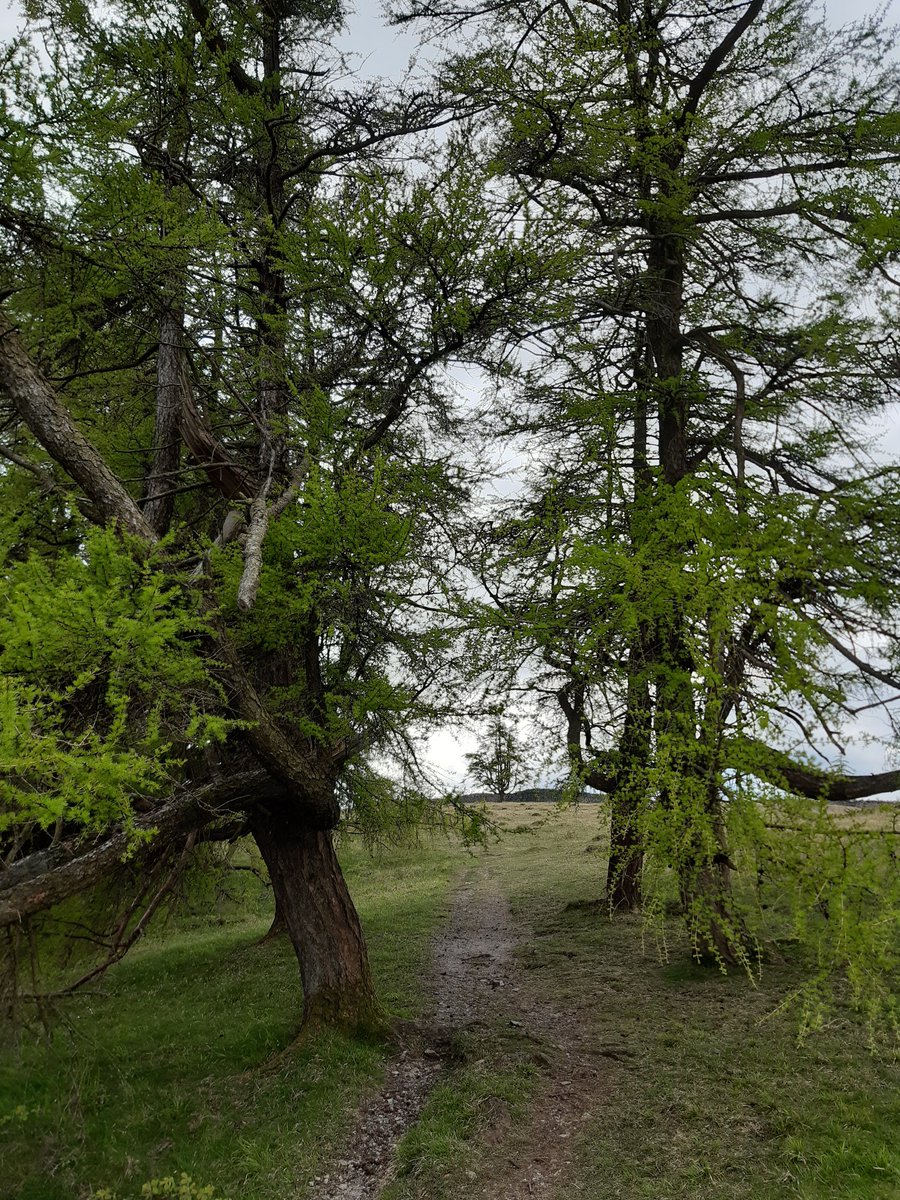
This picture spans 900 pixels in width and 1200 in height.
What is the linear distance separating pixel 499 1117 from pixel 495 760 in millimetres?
3933

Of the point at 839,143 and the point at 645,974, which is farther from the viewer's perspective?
the point at 645,974

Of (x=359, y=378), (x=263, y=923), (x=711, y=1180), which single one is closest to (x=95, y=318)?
(x=359, y=378)

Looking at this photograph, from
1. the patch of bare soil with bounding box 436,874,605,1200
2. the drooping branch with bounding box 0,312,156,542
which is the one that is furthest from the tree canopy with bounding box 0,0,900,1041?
the patch of bare soil with bounding box 436,874,605,1200

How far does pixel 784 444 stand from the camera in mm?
9641

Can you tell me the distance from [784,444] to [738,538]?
4328 millimetres

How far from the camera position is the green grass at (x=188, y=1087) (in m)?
6.85

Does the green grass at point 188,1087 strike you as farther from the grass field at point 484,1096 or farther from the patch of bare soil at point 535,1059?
the patch of bare soil at point 535,1059

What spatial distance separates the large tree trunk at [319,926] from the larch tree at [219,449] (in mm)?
35

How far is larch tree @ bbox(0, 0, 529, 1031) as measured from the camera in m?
5.46

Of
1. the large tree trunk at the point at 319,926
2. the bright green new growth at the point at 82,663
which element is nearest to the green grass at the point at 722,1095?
the large tree trunk at the point at 319,926

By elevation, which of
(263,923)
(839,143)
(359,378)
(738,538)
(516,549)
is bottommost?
(263,923)

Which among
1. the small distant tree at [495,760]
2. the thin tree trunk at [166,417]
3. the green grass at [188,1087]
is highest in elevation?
the thin tree trunk at [166,417]

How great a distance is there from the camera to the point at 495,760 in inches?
389

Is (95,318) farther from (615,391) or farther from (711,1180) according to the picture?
(711,1180)
